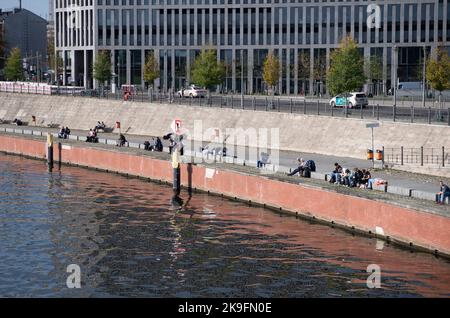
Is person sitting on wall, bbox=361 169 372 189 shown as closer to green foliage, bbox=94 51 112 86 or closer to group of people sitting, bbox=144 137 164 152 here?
group of people sitting, bbox=144 137 164 152

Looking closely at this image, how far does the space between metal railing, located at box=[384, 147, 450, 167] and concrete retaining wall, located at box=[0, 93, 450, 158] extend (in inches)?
22.6

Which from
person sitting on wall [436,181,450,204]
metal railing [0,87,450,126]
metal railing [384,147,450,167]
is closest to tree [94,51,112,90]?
metal railing [0,87,450,126]

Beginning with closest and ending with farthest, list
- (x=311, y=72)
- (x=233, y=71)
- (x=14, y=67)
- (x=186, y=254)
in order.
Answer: (x=186, y=254) → (x=311, y=72) → (x=233, y=71) → (x=14, y=67)

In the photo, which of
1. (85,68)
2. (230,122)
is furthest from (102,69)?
(230,122)

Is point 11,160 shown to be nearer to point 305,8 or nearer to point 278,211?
point 278,211

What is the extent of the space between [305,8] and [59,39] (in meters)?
37.7

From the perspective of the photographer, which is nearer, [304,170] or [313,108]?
[304,170]

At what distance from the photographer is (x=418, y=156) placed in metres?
52.9

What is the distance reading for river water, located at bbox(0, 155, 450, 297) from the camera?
103ft

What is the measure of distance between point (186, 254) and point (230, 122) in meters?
35.7

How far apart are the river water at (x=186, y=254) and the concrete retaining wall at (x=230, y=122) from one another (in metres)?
12.4

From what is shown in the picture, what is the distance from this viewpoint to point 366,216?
132 ft

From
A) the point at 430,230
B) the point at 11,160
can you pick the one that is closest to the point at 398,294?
the point at 430,230

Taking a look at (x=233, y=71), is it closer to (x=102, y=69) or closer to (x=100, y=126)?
(x=102, y=69)
